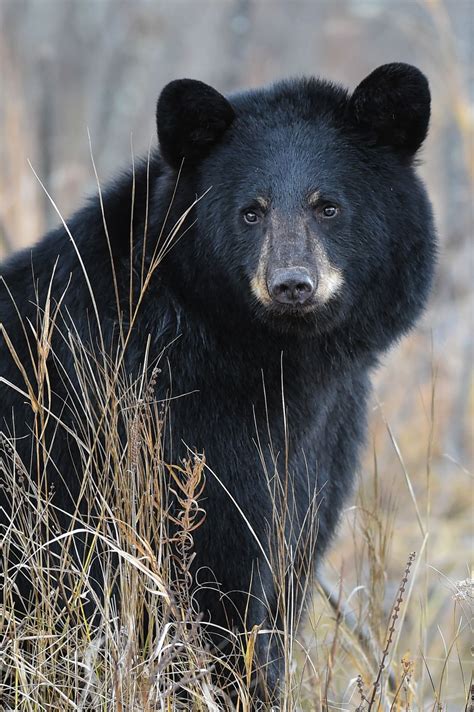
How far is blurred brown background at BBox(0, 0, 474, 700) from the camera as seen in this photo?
7652 mm

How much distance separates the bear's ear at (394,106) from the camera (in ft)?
11.0

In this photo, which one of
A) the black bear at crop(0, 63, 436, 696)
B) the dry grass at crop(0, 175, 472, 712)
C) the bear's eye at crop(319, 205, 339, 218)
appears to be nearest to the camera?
the dry grass at crop(0, 175, 472, 712)

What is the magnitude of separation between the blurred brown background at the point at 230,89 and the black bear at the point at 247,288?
144 cm

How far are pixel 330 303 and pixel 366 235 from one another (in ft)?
0.93

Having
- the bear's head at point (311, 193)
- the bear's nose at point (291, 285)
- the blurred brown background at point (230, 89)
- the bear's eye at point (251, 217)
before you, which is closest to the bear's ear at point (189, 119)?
the bear's head at point (311, 193)

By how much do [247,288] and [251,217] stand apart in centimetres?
25

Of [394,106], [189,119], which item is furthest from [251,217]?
[394,106]

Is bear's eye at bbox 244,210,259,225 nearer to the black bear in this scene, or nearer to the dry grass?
the black bear

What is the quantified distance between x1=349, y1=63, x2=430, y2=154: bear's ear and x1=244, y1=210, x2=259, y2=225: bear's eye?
20.4 inches

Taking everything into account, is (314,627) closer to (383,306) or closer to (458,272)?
(383,306)

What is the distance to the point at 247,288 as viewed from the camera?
129 inches

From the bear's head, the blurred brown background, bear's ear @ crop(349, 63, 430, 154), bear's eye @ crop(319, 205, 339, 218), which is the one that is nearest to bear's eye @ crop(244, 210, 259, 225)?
the bear's head

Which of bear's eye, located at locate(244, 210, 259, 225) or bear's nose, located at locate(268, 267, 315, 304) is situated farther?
bear's eye, located at locate(244, 210, 259, 225)

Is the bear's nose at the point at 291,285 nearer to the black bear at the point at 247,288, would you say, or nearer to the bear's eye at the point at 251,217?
the black bear at the point at 247,288
